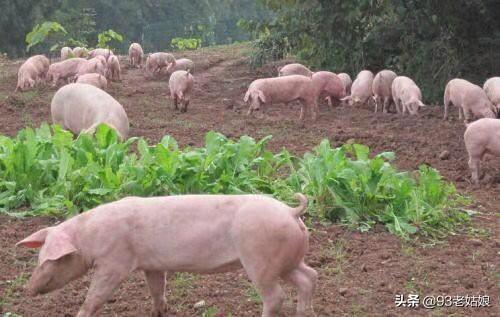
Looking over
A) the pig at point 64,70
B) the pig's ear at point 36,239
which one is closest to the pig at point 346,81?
the pig at point 64,70

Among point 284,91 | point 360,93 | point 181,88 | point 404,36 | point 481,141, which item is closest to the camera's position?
point 481,141

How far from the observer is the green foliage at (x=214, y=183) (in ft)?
20.2

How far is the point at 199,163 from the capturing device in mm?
6387

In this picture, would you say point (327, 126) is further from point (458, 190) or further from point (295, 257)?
point (295, 257)

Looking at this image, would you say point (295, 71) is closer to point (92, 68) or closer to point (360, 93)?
point (360, 93)

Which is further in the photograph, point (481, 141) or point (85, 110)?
point (85, 110)

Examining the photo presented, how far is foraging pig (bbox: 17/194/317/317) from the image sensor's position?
13.1ft

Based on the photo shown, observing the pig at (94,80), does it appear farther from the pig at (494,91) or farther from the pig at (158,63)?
the pig at (494,91)

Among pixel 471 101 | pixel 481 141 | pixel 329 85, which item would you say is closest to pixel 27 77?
pixel 329 85

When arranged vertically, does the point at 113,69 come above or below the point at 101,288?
below

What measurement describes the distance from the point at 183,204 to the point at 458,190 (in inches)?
178

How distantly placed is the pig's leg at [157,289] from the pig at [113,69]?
1294 cm

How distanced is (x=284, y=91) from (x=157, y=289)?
28.7 ft

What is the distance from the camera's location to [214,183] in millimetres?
6277
